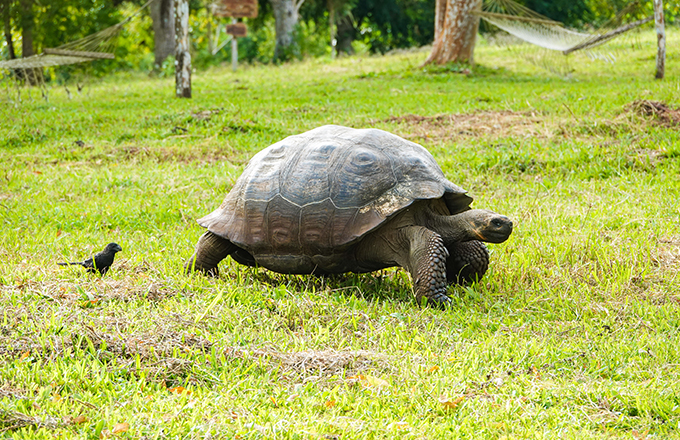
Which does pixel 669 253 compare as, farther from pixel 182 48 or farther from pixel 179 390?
pixel 182 48

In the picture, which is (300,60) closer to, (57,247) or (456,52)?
(456,52)

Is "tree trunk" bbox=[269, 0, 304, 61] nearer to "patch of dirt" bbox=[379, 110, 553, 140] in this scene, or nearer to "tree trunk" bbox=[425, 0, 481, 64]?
"tree trunk" bbox=[425, 0, 481, 64]

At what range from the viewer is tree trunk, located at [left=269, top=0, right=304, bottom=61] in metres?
24.3

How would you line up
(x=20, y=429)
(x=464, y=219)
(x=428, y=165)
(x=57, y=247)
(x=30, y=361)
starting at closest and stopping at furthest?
(x=20, y=429)
(x=30, y=361)
(x=464, y=219)
(x=428, y=165)
(x=57, y=247)

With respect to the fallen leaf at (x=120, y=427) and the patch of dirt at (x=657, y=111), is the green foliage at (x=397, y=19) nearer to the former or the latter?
the patch of dirt at (x=657, y=111)

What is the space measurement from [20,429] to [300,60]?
73.7 feet

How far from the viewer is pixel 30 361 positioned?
313 centimetres

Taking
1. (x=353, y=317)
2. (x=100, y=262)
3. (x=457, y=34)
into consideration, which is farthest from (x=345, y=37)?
(x=353, y=317)

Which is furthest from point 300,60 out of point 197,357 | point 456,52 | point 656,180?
point 197,357

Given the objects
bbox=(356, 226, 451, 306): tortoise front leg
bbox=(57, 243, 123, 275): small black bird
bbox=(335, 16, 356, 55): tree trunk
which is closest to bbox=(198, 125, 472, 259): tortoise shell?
bbox=(356, 226, 451, 306): tortoise front leg

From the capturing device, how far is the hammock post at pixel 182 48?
12.8 m

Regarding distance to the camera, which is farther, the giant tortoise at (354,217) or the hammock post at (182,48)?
the hammock post at (182,48)

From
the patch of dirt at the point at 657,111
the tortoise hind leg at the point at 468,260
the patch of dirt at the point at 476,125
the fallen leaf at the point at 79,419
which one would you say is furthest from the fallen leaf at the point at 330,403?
the patch of dirt at the point at 657,111

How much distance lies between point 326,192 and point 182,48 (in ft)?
32.1
